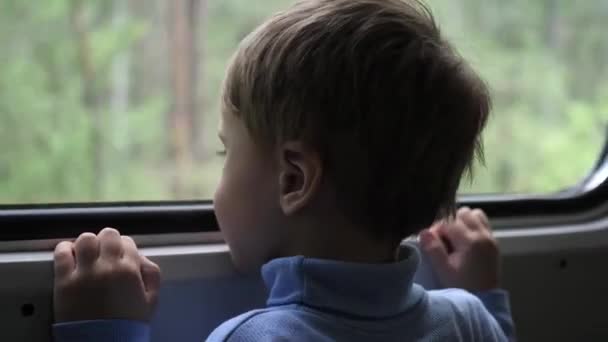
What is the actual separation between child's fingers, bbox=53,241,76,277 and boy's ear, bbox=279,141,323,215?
202 mm

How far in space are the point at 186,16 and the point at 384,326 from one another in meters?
3.49

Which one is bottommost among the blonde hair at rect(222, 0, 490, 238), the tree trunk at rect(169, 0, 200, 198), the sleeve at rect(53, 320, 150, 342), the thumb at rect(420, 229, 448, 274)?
the tree trunk at rect(169, 0, 200, 198)

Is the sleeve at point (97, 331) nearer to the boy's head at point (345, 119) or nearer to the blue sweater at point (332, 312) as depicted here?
the blue sweater at point (332, 312)

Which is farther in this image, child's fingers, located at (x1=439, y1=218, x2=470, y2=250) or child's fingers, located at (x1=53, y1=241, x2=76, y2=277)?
child's fingers, located at (x1=439, y1=218, x2=470, y2=250)

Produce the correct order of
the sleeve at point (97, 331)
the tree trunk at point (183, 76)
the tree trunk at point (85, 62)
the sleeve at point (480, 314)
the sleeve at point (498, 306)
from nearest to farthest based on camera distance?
the sleeve at point (97, 331)
the sleeve at point (480, 314)
the sleeve at point (498, 306)
the tree trunk at point (183, 76)
the tree trunk at point (85, 62)

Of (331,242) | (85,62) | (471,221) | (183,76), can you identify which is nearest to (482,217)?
(471,221)

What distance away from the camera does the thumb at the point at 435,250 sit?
3.00 feet

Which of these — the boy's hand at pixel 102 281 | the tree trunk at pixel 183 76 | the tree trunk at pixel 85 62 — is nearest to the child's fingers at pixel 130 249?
the boy's hand at pixel 102 281

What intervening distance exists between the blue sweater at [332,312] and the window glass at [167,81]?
2.54m

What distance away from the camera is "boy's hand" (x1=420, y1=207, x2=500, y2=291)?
90cm

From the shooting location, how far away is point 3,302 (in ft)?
2.16

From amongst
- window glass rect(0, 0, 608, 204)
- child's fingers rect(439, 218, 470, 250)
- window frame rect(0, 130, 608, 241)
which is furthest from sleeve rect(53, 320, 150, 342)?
window glass rect(0, 0, 608, 204)

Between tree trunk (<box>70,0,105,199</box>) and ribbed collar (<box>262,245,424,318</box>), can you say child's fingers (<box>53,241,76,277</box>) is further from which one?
tree trunk (<box>70,0,105,199</box>)

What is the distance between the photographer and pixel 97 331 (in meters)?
0.62
